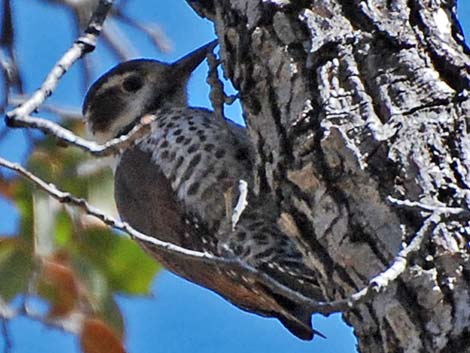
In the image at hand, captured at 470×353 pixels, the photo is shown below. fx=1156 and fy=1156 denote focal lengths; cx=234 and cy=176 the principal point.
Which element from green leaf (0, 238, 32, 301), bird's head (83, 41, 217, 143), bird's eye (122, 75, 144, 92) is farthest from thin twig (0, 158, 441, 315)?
bird's eye (122, 75, 144, 92)

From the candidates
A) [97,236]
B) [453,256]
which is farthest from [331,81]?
[97,236]

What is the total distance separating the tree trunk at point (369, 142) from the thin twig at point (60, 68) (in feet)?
1.05

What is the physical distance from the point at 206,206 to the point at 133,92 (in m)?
0.84

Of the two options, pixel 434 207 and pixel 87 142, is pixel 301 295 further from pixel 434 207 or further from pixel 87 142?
pixel 87 142

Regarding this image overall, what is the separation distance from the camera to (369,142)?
2.10 meters

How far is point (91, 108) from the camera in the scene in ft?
14.4

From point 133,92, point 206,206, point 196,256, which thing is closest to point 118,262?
point 206,206

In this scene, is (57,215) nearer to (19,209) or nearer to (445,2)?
(19,209)

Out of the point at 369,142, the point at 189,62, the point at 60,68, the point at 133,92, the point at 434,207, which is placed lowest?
the point at 434,207

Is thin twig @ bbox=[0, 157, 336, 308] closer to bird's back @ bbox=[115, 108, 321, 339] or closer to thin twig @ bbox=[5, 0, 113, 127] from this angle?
thin twig @ bbox=[5, 0, 113, 127]

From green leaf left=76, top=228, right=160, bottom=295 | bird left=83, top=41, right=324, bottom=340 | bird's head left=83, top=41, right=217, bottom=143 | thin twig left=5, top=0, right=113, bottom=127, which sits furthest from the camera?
bird's head left=83, top=41, right=217, bottom=143

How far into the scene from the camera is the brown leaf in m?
2.99

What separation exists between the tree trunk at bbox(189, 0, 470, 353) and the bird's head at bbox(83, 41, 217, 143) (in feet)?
5.50

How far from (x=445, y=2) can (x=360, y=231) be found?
619 millimetres
